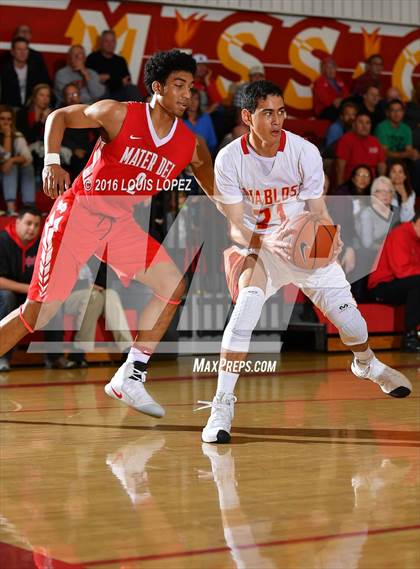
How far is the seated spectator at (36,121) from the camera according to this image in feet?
34.8

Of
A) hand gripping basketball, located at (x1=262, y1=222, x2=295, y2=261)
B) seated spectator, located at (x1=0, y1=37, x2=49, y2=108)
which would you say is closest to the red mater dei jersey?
hand gripping basketball, located at (x1=262, y1=222, x2=295, y2=261)

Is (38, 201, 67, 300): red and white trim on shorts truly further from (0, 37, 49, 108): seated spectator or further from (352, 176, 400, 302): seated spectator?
(0, 37, 49, 108): seated spectator

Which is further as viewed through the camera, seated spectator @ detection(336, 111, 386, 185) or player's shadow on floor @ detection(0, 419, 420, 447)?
seated spectator @ detection(336, 111, 386, 185)

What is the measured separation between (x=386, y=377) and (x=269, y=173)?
125 cm

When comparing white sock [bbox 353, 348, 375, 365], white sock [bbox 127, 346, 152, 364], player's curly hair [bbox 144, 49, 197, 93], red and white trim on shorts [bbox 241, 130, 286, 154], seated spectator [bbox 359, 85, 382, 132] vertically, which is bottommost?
white sock [bbox 127, 346, 152, 364]

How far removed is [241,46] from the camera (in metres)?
14.6

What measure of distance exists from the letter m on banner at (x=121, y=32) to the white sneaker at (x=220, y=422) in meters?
8.54

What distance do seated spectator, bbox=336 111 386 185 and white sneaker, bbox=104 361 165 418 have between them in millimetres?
6889

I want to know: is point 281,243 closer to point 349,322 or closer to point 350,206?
point 349,322

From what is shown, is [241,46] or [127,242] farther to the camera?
[241,46]

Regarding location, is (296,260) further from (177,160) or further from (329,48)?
(329,48)

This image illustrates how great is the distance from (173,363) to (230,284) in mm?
3801

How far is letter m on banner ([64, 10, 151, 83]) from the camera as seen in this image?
1318 centimetres

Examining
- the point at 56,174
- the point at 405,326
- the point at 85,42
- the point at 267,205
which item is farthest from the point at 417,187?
the point at 56,174
